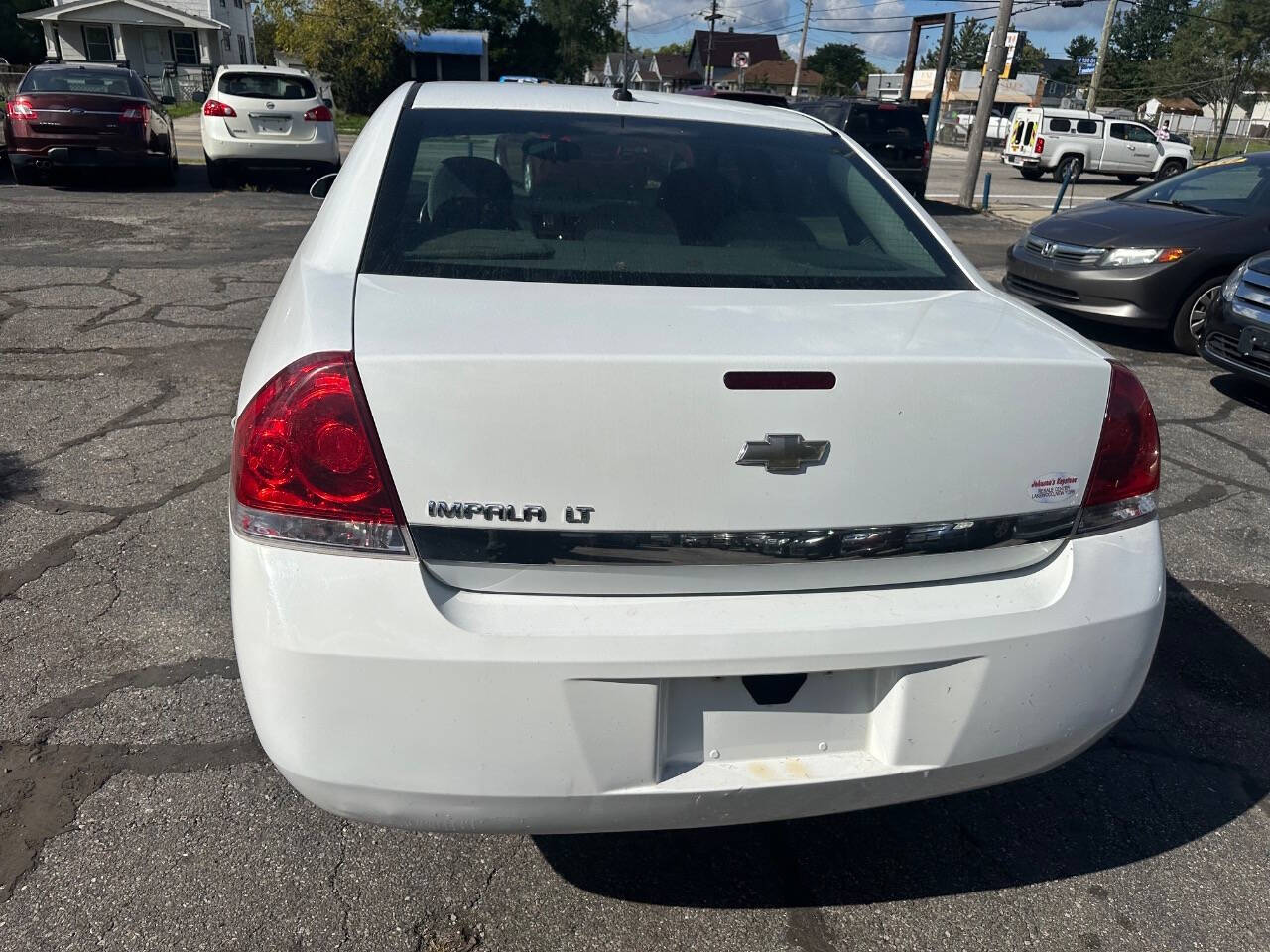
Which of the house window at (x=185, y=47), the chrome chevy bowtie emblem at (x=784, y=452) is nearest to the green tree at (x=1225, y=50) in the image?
the house window at (x=185, y=47)

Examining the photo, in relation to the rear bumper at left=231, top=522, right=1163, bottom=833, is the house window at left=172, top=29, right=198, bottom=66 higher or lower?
lower

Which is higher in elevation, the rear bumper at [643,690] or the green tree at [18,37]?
the rear bumper at [643,690]

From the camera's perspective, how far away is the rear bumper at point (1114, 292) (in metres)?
7.08

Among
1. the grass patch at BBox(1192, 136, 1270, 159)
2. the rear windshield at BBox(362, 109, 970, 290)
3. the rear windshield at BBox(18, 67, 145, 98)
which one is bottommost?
the grass patch at BBox(1192, 136, 1270, 159)

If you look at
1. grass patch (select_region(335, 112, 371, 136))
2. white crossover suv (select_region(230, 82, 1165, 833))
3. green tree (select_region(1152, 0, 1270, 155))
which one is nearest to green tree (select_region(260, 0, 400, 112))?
grass patch (select_region(335, 112, 371, 136))

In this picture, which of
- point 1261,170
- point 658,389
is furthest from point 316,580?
point 1261,170

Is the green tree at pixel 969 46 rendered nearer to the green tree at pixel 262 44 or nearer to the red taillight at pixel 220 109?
the green tree at pixel 262 44

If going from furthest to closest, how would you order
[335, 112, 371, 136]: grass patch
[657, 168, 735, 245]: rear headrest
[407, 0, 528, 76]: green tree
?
[407, 0, 528, 76]: green tree < [335, 112, 371, 136]: grass patch < [657, 168, 735, 245]: rear headrest

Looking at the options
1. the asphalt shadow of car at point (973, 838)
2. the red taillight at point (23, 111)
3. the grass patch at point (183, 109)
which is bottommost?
the grass patch at point (183, 109)

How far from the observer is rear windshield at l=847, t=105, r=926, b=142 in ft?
52.0

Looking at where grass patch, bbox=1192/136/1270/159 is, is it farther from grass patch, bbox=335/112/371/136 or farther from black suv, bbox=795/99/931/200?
grass patch, bbox=335/112/371/136

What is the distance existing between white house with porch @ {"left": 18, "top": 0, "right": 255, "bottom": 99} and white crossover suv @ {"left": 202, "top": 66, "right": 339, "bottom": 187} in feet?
94.2

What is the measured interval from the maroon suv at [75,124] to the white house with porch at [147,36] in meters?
28.6

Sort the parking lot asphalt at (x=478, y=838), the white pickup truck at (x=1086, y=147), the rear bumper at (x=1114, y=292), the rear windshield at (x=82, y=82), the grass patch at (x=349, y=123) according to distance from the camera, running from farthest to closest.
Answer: the grass patch at (x=349, y=123), the white pickup truck at (x=1086, y=147), the rear windshield at (x=82, y=82), the rear bumper at (x=1114, y=292), the parking lot asphalt at (x=478, y=838)
